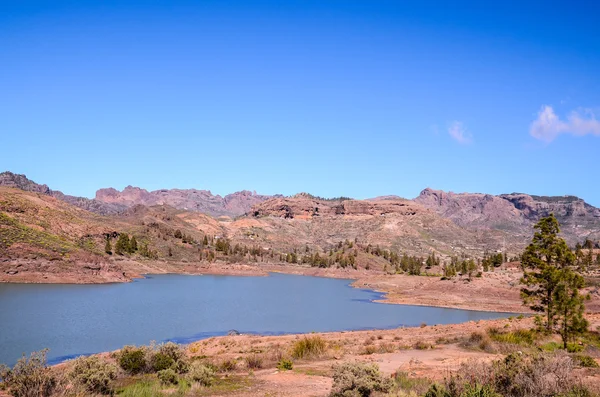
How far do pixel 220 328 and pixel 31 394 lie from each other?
1325 inches

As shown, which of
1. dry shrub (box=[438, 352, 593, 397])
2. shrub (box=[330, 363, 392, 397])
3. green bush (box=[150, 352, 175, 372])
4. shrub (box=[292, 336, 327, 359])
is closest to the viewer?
dry shrub (box=[438, 352, 593, 397])

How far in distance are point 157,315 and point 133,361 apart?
109 ft

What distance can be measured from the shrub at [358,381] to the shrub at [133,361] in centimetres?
879

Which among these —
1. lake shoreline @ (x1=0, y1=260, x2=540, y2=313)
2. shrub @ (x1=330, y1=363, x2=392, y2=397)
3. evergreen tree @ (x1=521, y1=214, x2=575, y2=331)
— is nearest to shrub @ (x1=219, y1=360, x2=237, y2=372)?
shrub @ (x1=330, y1=363, x2=392, y2=397)

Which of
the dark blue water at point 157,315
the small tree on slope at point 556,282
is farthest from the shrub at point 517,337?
the dark blue water at point 157,315

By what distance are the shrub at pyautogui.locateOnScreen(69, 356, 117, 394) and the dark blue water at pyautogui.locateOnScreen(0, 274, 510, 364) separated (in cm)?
1617

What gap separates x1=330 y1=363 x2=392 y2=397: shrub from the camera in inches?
540

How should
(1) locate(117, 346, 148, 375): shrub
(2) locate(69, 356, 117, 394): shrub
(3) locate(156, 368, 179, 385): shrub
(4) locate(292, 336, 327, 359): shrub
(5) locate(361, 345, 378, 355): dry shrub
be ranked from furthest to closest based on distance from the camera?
(5) locate(361, 345, 378, 355): dry shrub → (4) locate(292, 336, 327, 359): shrub → (1) locate(117, 346, 148, 375): shrub → (3) locate(156, 368, 179, 385): shrub → (2) locate(69, 356, 117, 394): shrub

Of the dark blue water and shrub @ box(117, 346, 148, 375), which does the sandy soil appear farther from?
the dark blue water

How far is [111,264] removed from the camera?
301ft

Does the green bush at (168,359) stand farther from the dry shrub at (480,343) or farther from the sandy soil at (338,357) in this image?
the dry shrub at (480,343)

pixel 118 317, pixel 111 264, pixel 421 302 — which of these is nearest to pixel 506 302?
pixel 421 302

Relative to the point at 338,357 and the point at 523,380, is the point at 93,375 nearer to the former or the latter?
the point at 523,380

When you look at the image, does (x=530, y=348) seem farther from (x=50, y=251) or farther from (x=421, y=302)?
Result: (x=50, y=251)
